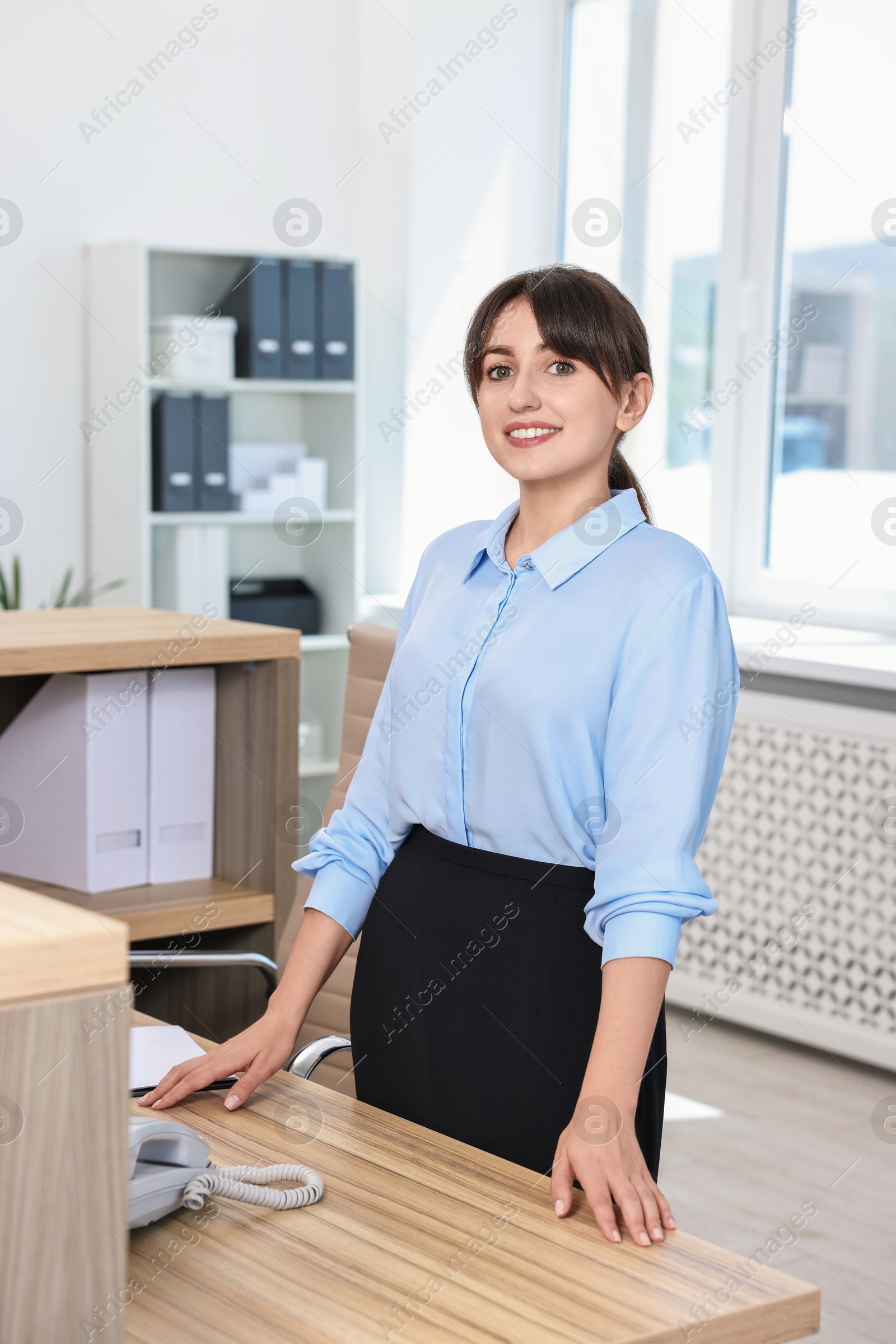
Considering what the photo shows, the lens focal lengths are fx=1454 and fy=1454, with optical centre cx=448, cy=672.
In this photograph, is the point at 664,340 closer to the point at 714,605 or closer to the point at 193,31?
the point at 193,31

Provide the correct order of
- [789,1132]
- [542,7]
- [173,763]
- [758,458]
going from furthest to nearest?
[542,7], [758,458], [789,1132], [173,763]

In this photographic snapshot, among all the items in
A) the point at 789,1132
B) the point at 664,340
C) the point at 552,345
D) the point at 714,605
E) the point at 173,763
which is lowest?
the point at 789,1132

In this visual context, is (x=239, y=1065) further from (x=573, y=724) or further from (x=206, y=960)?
(x=206, y=960)

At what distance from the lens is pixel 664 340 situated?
14.9 ft

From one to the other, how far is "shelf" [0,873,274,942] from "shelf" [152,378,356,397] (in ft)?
8.35

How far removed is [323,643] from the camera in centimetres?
471

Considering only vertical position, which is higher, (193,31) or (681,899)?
(193,31)

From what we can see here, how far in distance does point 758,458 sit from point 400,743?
3005 millimetres

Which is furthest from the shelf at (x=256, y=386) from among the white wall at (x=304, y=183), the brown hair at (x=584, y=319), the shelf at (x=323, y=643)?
the brown hair at (x=584, y=319)

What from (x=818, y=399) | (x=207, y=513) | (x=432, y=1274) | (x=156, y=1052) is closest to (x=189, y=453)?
(x=207, y=513)

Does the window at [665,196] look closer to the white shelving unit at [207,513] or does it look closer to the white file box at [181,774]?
the white shelving unit at [207,513]

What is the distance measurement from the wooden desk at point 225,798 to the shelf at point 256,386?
232cm

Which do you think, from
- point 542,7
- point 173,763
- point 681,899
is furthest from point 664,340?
point 681,899

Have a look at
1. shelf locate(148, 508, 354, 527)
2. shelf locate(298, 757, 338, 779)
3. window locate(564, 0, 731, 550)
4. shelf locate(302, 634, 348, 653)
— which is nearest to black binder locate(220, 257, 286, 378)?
shelf locate(148, 508, 354, 527)
